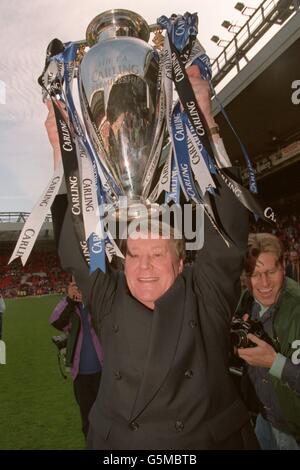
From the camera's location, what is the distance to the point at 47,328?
11086mm

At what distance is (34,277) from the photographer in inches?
1375

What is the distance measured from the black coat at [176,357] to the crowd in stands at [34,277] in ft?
101

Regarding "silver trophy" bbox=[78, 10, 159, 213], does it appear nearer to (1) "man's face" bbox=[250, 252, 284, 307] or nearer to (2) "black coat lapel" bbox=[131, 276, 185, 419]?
(2) "black coat lapel" bbox=[131, 276, 185, 419]

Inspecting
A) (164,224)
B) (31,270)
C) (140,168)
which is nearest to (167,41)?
(140,168)

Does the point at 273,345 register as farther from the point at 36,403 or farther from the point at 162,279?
the point at 36,403

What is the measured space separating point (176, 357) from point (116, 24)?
1614 millimetres

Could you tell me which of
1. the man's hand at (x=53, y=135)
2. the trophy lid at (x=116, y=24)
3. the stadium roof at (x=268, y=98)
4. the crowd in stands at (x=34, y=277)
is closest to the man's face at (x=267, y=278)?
the man's hand at (x=53, y=135)

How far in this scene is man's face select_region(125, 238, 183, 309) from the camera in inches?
62.1

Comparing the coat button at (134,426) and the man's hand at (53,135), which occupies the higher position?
the man's hand at (53,135)

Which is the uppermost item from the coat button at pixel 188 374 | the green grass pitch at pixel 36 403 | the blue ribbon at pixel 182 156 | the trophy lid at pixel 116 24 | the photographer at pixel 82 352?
the trophy lid at pixel 116 24

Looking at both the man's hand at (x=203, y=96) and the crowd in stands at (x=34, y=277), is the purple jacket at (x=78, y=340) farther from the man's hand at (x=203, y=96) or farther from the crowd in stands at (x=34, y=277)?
the crowd in stands at (x=34, y=277)

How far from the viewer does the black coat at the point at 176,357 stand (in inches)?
56.7

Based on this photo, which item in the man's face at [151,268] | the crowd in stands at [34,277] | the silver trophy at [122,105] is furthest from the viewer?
the crowd in stands at [34,277]

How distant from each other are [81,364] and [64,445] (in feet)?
2.50
